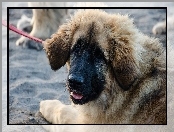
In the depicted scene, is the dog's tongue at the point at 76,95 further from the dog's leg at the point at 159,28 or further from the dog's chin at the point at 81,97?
the dog's leg at the point at 159,28

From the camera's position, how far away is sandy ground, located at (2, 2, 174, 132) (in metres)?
3.38

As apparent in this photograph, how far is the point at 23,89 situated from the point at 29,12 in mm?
525

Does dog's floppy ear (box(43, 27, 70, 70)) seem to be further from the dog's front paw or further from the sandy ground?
the dog's front paw

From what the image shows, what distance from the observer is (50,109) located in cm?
341

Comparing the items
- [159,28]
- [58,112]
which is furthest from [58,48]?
[159,28]

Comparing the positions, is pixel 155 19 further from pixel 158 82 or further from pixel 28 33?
pixel 28 33

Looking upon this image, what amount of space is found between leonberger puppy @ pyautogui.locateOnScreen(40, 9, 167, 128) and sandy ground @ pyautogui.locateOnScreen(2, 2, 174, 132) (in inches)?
8.6

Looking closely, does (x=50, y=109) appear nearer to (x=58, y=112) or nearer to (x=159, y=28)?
(x=58, y=112)

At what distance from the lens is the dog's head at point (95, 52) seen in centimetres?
298

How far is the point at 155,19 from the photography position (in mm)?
3391

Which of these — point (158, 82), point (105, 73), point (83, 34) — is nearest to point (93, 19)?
point (83, 34)

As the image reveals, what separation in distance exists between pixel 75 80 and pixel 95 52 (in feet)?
0.69

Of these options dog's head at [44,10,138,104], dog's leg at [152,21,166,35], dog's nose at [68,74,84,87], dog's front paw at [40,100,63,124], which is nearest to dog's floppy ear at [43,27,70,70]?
dog's head at [44,10,138,104]

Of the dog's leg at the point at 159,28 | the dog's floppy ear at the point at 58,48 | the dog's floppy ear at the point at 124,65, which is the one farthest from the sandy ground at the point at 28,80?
the dog's floppy ear at the point at 124,65
